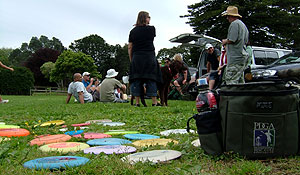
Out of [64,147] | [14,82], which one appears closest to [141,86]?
[64,147]

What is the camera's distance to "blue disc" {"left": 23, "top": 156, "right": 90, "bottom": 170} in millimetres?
1827

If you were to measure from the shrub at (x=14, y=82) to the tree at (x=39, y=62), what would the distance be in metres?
26.0

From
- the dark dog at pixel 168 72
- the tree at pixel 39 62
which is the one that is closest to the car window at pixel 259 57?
the dark dog at pixel 168 72

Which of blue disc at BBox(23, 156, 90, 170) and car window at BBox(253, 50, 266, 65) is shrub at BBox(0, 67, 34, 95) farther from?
blue disc at BBox(23, 156, 90, 170)

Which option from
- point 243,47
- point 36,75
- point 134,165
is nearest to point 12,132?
point 134,165

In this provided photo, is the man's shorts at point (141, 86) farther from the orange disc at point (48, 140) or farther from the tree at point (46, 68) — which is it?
the tree at point (46, 68)

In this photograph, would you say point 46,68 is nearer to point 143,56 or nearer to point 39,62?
point 39,62

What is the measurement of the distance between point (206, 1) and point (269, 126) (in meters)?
27.1

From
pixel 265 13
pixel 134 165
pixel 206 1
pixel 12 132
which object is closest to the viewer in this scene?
pixel 134 165

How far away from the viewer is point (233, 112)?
197 centimetres

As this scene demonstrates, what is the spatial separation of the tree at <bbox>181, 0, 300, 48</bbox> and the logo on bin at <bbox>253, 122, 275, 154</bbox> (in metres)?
23.8

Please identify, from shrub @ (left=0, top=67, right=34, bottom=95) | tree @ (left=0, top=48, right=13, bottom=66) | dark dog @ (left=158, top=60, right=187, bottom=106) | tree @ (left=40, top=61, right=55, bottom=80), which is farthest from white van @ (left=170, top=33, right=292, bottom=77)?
tree @ (left=0, top=48, right=13, bottom=66)

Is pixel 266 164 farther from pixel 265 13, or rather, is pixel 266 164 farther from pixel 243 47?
pixel 265 13

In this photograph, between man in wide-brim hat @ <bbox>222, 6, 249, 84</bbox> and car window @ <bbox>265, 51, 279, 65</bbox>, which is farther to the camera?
car window @ <bbox>265, 51, 279, 65</bbox>
